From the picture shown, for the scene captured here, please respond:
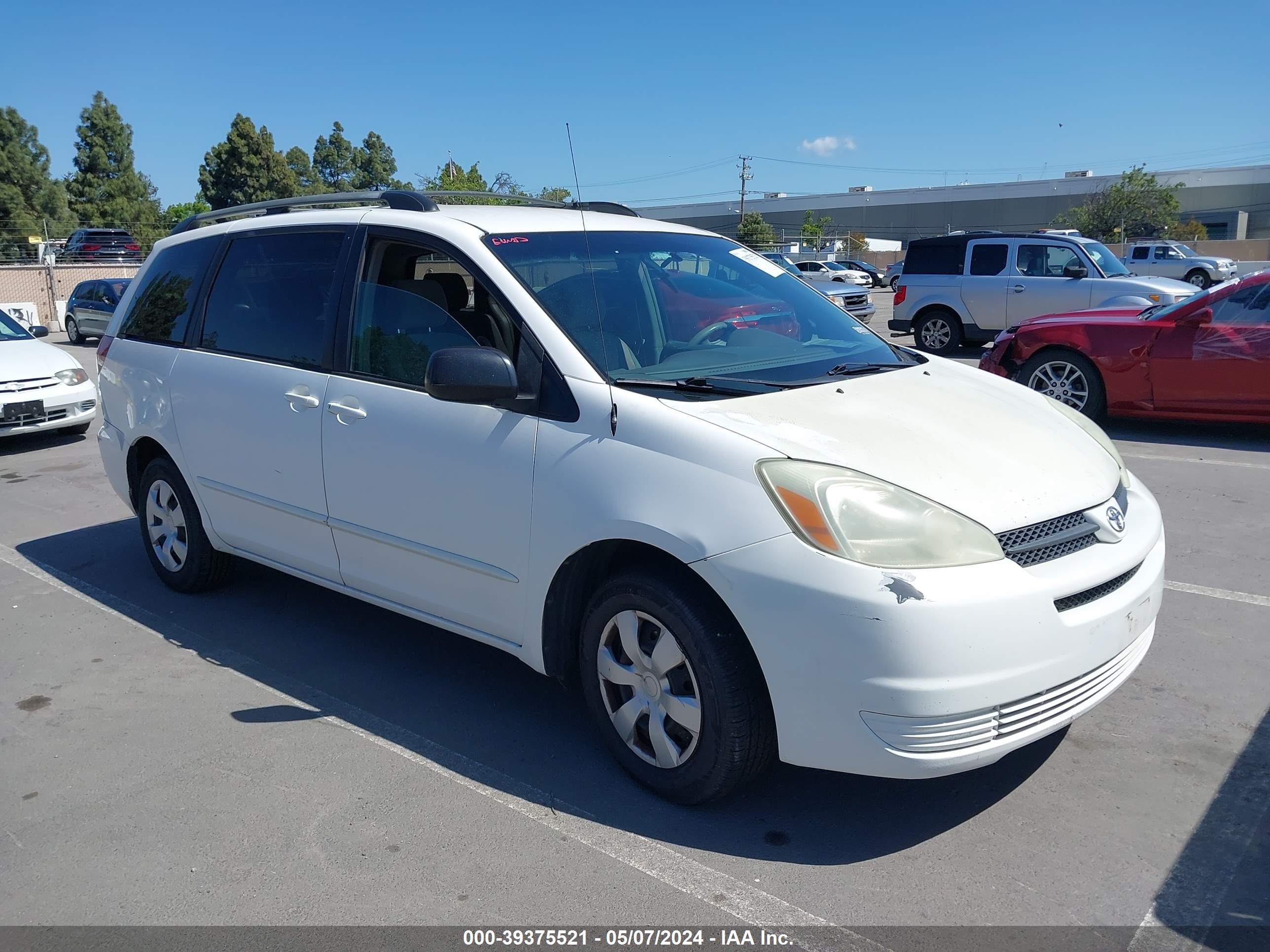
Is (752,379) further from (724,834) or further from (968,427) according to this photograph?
(724,834)

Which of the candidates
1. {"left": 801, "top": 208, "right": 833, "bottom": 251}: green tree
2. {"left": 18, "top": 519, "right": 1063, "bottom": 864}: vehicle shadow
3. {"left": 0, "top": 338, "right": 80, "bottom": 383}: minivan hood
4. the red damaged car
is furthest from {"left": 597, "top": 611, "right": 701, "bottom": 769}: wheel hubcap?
{"left": 801, "top": 208, "right": 833, "bottom": 251}: green tree

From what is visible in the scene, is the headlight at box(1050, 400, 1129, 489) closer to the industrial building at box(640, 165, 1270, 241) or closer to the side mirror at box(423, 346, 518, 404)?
the side mirror at box(423, 346, 518, 404)

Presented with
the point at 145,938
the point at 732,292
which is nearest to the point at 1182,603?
the point at 732,292

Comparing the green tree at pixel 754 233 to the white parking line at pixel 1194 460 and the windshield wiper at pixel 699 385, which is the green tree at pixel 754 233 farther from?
the windshield wiper at pixel 699 385

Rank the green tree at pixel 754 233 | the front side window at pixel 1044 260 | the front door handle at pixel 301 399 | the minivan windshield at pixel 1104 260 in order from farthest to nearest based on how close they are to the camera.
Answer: the green tree at pixel 754 233 → the front side window at pixel 1044 260 → the minivan windshield at pixel 1104 260 → the front door handle at pixel 301 399

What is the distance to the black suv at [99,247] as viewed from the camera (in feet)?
116

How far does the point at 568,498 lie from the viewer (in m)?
3.40

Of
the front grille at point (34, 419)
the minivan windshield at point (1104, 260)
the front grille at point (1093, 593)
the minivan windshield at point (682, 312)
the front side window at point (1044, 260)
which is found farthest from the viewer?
the front side window at point (1044, 260)

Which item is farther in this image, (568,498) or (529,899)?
(568,498)

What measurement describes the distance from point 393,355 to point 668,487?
1.56 meters

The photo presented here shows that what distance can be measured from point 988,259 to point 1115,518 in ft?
42.9

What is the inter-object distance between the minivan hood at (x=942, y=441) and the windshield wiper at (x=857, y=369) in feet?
0.19

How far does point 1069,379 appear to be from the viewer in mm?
9594

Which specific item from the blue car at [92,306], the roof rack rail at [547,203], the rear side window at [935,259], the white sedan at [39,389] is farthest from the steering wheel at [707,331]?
the blue car at [92,306]
